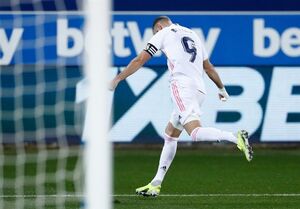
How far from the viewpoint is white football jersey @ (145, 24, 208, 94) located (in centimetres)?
1155

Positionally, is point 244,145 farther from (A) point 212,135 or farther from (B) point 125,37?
(B) point 125,37

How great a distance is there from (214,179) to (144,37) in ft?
14.5

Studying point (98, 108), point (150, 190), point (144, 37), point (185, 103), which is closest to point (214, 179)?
point (150, 190)

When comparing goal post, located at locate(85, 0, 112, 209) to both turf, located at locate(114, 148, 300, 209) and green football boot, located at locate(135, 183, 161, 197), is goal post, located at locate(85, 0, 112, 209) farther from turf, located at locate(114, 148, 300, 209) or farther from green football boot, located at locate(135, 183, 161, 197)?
green football boot, located at locate(135, 183, 161, 197)

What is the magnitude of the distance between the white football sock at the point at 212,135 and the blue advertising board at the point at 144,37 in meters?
5.92

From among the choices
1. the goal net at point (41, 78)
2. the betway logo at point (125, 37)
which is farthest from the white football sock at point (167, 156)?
the betway logo at point (125, 37)

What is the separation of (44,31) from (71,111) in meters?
1.62

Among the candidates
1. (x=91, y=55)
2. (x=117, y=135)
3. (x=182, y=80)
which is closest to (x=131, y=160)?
(x=117, y=135)

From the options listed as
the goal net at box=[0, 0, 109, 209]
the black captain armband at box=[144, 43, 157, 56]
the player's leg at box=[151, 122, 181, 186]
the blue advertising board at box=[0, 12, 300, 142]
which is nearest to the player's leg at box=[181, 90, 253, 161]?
the player's leg at box=[151, 122, 181, 186]

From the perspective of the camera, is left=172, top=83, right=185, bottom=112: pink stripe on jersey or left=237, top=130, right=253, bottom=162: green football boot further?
left=172, top=83, right=185, bottom=112: pink stripe on jersey

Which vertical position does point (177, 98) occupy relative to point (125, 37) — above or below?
above

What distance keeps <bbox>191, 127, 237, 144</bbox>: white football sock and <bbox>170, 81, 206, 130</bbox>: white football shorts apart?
185mm

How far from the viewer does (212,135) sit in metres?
11.2

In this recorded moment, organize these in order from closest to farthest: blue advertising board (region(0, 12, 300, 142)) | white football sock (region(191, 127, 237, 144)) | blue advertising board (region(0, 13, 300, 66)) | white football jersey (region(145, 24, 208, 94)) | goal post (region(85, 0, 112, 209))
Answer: goal post (region(85, 0, 112, 209)) → white football sock (region(191, 127, 237, 144)) → white football jersey (region(145, 24, 208, 94)) → blue advertising board (region(0, 13, 300, 66)) → blue advertising board (region(0, 12, 300, 142))
